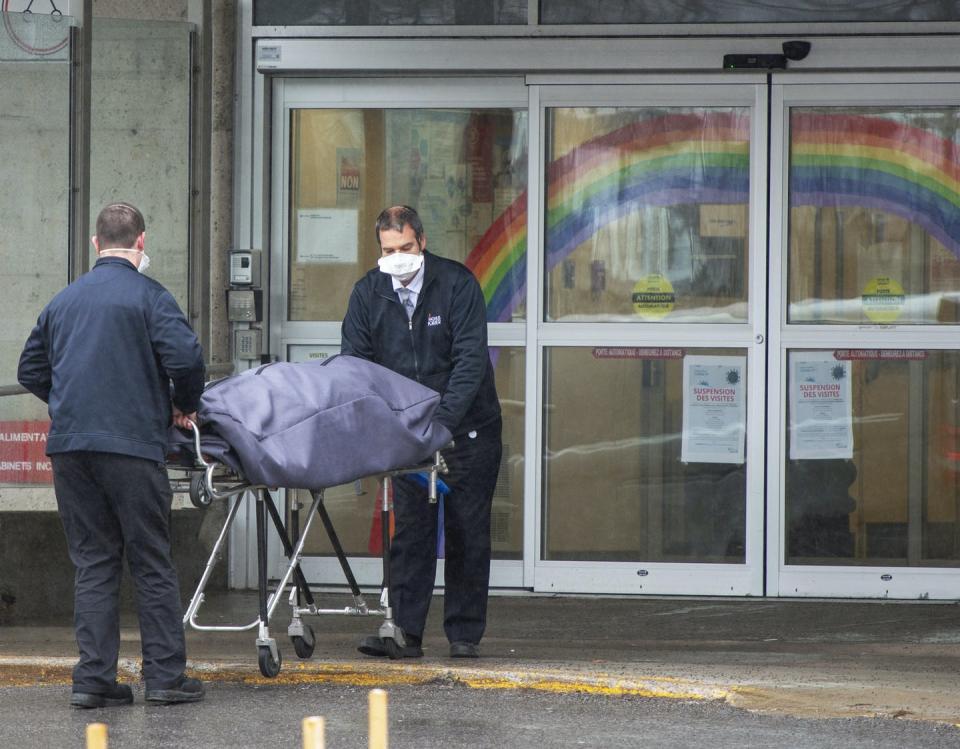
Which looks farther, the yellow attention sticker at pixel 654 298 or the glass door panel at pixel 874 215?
the yellow attention sticker at pixel 654 298

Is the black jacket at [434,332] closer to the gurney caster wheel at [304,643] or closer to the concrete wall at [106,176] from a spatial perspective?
the gurney caster wheel at [304,643]

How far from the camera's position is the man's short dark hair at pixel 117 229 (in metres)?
6.01

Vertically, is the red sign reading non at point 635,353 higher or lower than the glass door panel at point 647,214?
lower

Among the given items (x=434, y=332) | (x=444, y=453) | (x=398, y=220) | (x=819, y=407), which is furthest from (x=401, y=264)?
(x=819, y=407)

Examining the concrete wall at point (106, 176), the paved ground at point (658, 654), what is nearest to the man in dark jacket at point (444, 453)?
the paved ground at point (658, 654)

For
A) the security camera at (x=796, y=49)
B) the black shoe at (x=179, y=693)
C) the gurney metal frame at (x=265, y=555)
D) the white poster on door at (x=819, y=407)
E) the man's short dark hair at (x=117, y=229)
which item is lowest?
the black shoe at (x=179, y=693)

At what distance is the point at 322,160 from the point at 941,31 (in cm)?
339

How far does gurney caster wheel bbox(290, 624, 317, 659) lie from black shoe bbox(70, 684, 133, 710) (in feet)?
2.63

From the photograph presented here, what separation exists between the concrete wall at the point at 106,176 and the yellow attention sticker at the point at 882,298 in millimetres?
3493

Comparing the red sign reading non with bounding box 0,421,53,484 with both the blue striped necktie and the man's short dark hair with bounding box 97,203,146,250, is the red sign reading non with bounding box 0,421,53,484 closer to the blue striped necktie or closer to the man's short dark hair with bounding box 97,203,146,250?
the blue striped necktie

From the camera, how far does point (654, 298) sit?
29.8 ft

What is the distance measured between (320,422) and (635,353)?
125 inches

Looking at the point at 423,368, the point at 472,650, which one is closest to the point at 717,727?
the point at 472,650

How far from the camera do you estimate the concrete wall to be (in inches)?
337
